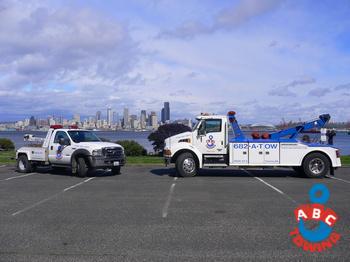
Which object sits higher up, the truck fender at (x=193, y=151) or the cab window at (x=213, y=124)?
the cab window at (x=213, y=124)

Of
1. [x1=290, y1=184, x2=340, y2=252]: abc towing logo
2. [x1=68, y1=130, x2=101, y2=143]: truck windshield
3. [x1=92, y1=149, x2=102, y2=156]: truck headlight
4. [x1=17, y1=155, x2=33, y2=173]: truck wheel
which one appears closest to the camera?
[x1=290, y1=184, x2=340, y2=252]: abc towing logo

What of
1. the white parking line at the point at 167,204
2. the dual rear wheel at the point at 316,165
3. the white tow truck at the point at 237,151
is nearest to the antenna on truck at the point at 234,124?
the white tow truck at the point at 237,151

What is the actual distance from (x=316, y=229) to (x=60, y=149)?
1264cm

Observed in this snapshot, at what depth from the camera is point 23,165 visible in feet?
63.3

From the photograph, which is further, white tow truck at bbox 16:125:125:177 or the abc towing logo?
white tow truck at bbox 16:125:125:177

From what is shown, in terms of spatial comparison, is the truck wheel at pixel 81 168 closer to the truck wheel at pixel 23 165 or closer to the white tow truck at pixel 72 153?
the white tow truck at pixel 72 153

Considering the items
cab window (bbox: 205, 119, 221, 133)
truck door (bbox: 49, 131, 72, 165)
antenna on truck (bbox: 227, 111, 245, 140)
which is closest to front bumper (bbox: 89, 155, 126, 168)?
truck door (bbox: 49, 131, 72, 165)

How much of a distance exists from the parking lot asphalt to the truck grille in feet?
5.91

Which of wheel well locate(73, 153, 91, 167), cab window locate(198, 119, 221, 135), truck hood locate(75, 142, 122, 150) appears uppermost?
cab window locate(198, 119, 221, 135)

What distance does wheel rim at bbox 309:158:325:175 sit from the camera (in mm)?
16659

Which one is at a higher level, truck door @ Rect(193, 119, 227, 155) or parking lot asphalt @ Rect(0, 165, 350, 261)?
truck door @ Rect(193, 119, 227, 155)

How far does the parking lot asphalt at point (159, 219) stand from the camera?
252 inches

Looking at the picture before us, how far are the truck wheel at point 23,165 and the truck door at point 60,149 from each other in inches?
51.0

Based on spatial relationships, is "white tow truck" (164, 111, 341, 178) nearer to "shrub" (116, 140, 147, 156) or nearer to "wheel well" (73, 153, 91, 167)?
"wheel well" (73, 153, 91, 167)
